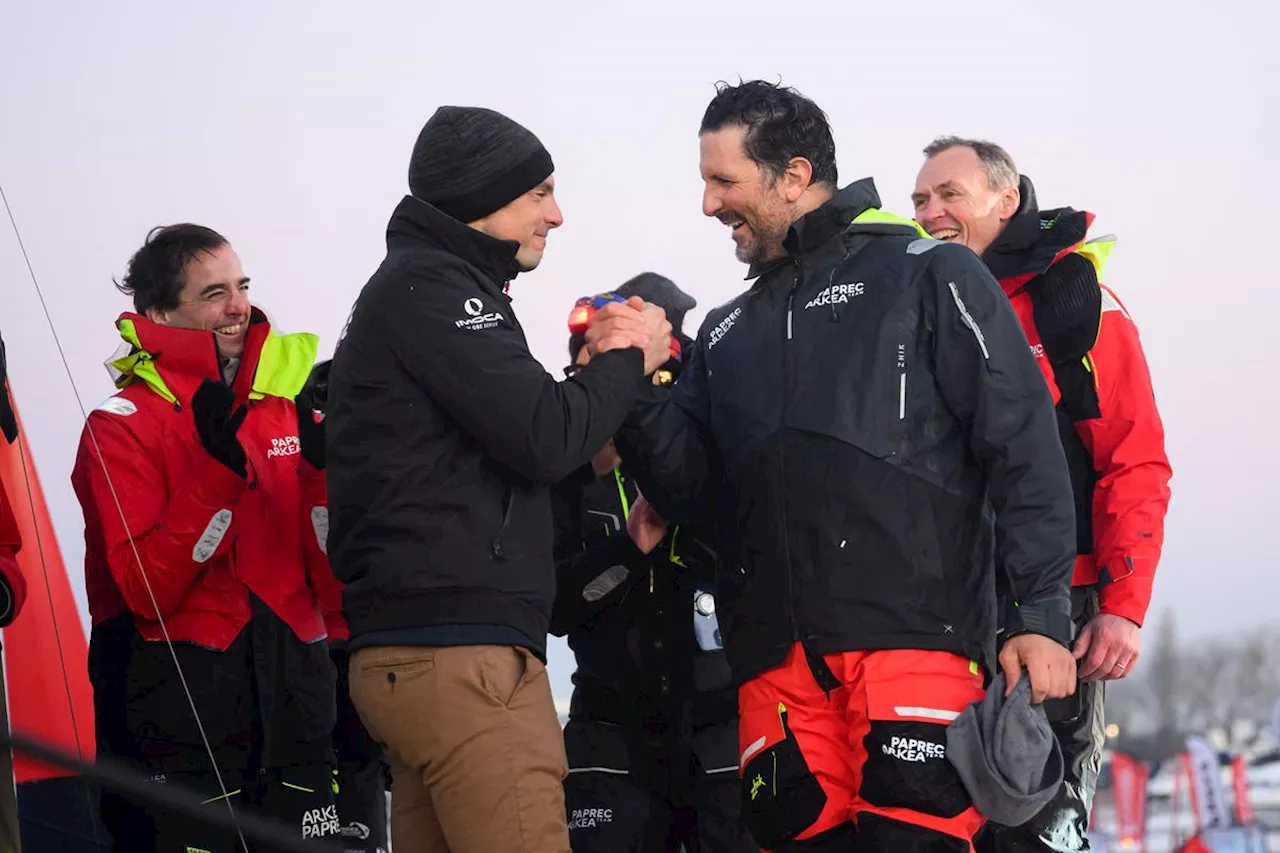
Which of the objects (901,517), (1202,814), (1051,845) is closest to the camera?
(901,517)

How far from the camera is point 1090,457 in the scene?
3336mm

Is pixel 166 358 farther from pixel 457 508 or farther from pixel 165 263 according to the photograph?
pixel 457 508

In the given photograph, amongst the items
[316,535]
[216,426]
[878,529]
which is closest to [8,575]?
[216,426]

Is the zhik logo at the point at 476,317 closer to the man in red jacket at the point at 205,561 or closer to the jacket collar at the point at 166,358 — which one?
the man in red jacket at the point at 205,561

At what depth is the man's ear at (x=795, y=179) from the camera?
2795mm

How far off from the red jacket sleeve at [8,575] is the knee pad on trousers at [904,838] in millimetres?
1565

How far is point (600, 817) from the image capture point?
3266 millimetres

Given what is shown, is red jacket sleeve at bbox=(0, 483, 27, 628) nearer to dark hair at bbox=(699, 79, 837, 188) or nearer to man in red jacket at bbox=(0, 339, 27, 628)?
man in red jacket at bbox=(0, 339, 27, 628)

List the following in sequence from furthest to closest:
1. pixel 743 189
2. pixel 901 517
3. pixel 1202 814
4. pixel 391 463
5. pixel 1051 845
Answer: pixel 1202 814 → pixel 1051 845 → pixel 743 189 → pixel 901 517 → pixel 391 463

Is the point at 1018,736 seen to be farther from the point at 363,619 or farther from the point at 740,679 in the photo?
the point at 363,619

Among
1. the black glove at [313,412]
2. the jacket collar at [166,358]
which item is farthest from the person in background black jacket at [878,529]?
the jacket collar at [166,358]

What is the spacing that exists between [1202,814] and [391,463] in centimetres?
735

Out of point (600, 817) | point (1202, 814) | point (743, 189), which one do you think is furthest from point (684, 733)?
point (1202, 814)

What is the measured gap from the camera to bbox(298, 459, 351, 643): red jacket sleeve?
3.49 meters
